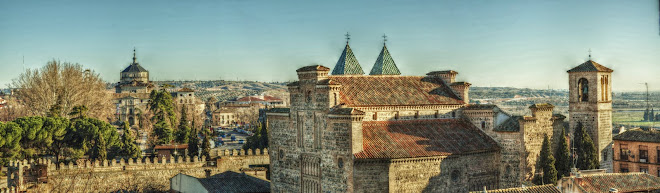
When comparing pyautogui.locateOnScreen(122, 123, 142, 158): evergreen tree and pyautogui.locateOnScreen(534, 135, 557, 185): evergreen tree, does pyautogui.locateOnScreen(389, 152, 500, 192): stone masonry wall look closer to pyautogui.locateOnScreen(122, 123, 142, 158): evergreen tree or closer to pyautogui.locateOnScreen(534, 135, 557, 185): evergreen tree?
pyautogui.locateOnScreen(534, 135, 557, 185): evergreen tree

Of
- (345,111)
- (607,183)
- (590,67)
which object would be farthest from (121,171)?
(607,183)

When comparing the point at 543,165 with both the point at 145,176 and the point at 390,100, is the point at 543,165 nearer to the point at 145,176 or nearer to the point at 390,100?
the point at 390,100

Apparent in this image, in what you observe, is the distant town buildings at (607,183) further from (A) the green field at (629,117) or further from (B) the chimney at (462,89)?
(A) the green field at (629,117)

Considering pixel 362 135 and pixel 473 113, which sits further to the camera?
pixel 473 113

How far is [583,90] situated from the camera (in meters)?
33.5

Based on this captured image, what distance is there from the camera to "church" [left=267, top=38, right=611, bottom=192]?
25672mm

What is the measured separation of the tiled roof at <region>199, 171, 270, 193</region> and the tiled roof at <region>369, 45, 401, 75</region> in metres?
8.87

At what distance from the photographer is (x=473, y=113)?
1190 inches

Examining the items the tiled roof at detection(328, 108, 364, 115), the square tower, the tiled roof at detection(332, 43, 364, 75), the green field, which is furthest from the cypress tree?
the green field

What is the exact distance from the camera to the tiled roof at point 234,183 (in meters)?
32.7

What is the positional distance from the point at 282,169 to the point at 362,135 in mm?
5254

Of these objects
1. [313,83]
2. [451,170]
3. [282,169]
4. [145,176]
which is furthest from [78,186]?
[451,170]

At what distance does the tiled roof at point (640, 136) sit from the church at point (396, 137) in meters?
7.79

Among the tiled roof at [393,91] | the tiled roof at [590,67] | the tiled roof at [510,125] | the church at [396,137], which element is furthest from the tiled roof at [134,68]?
the tiled roof at [510,125]
